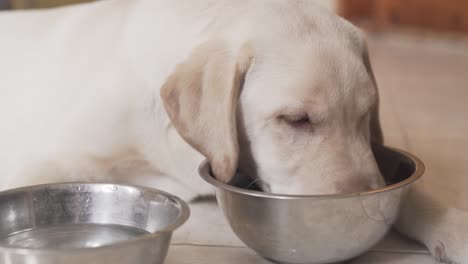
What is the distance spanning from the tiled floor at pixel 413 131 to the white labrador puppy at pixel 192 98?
0.28 feet

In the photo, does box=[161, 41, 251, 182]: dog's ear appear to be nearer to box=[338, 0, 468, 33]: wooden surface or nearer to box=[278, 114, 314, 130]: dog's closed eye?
box=[278, 114, 314, 130]: dog's closed eye

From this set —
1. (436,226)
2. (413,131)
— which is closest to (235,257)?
(436,226)

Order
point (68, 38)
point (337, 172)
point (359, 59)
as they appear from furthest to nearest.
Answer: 1. point (68, 38)
2. point (359, 59)
3. point (337, 172)

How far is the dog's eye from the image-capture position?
135 cm

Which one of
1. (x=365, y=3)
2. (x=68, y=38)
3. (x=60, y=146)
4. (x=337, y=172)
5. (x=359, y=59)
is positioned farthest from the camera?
(x=365, y=3)

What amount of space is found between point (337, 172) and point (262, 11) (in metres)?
0.41

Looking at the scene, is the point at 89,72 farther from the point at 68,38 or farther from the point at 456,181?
the point at 456,181

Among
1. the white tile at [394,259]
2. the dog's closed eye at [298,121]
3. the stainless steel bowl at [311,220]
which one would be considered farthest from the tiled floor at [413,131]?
the dog's closed eye at [298,121]

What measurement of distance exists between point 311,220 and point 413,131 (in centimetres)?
146

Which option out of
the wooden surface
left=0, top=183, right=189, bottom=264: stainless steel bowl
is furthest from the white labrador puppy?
the wooden surface

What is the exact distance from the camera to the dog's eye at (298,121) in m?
1.35

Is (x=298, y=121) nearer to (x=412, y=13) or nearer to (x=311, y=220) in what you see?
(x=311, y=220)

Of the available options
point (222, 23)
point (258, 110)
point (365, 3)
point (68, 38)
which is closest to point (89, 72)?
point (68, 38)

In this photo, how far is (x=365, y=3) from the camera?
5891mm
